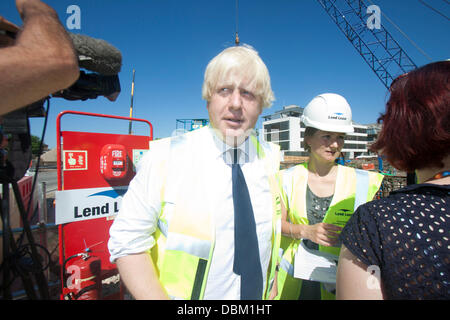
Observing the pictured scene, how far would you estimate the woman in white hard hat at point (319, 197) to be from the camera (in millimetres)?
1518

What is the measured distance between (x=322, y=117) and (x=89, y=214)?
2669mm

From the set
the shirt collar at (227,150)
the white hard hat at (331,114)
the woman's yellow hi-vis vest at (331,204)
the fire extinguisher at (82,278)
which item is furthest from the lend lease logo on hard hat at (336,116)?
the fire extinguisher at (82,278)

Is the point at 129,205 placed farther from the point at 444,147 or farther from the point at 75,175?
the point at 75,175

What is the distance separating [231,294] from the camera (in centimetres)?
98

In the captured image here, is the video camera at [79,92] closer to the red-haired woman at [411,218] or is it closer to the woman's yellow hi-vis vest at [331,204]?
the red-haired woman at [411,218]

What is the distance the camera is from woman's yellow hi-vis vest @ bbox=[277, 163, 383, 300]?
1640 mm

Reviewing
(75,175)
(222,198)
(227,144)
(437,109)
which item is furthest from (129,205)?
(75,175)

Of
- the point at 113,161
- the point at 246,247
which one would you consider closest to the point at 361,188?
the point at 246,247

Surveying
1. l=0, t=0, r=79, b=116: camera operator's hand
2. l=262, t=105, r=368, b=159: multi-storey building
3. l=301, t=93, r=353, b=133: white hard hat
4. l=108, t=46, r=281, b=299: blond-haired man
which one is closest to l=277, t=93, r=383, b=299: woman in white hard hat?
l=301, t=93, r=353, b=133: white hard hat

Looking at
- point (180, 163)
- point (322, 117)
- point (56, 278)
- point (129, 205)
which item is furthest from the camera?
point (56, 278)

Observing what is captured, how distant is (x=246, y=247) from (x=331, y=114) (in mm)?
1376

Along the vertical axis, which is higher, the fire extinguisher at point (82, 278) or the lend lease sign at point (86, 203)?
the lend lease sign at point (86, 203)

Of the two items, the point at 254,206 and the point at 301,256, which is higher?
the point at 254,206

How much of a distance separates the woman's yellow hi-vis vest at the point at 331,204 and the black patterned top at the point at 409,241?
36.9 inches
